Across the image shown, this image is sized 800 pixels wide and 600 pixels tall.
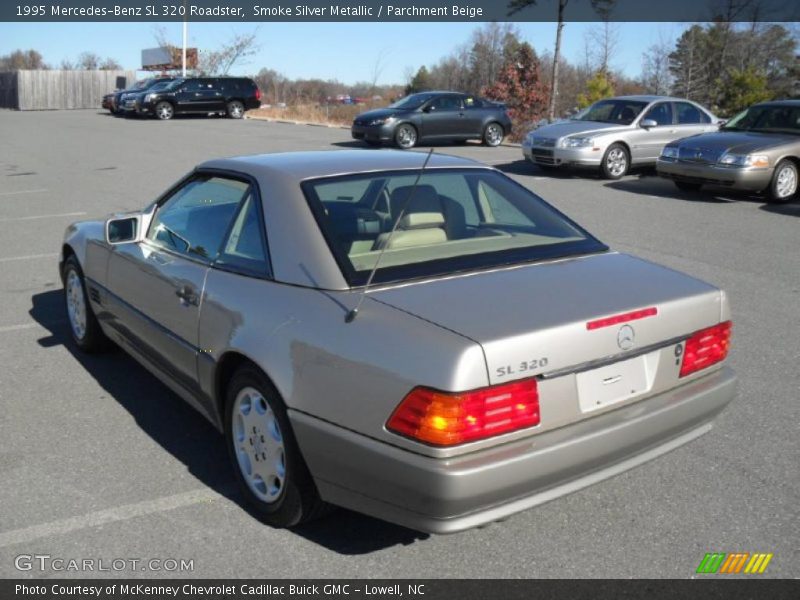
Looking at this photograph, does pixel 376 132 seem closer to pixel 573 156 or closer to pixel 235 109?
pixel 573 156

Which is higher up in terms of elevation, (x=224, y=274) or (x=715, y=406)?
(x=224, y=274)

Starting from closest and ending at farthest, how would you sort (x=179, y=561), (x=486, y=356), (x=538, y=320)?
(x=486, y=356)
(x=538, y=320)
(x=179, y=561)

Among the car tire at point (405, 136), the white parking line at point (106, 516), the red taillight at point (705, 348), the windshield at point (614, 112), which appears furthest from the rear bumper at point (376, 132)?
the red taillight at point (705, 348)

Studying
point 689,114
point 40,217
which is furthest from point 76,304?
point 689,114

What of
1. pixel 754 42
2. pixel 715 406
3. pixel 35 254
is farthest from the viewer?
pixel 754 42

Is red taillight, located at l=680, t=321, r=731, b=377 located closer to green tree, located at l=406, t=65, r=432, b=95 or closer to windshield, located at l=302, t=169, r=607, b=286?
windshield, located at l=302, t=169, r=607, b=286

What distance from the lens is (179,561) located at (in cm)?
326

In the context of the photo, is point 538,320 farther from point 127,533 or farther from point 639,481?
point 127,533

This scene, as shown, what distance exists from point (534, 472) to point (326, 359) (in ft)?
2.72

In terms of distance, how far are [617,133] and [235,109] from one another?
23.2 m

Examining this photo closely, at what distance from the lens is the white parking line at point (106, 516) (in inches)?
136

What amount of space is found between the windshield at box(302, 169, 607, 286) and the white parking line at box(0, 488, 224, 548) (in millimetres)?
1296

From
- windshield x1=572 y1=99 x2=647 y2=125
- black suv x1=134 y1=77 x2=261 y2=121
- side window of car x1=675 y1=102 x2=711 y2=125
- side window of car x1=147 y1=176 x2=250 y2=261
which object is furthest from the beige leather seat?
black suv x1=134 y1=77 x2=261 y2=121

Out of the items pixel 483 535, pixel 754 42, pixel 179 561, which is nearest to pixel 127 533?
pixel 179 561
